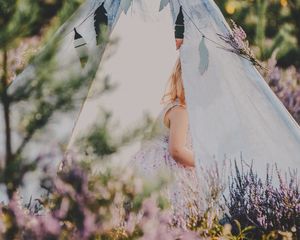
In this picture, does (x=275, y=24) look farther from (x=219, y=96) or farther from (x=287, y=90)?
(x=219, y=96)

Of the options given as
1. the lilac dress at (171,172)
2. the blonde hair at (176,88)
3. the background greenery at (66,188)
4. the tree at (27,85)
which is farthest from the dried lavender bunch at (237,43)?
the tree at (27,85)

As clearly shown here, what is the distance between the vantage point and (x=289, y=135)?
3.94 metres

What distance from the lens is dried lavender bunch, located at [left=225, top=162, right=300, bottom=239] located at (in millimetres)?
3492

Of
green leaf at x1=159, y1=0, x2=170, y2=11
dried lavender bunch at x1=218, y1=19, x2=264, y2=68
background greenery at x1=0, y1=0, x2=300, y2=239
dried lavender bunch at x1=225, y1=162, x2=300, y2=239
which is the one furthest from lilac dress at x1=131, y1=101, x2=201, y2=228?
green leaf at x1=159, y1=0, x2=170, y2=11

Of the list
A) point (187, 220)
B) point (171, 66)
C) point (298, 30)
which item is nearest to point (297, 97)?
point (298, 30)

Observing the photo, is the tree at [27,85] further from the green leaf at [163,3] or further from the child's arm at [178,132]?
the green leaf at [163,3]

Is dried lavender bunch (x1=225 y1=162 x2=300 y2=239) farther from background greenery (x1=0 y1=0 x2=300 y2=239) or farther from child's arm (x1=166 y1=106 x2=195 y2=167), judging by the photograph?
child's arm (x1=166 y1=106 x2=195 y2=167)

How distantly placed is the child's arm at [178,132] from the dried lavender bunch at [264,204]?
1.40 ft

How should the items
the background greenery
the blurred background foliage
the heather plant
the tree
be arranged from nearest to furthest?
1. the background greenery
2. the tree
3. the heather plant
4. the blurred background foliage

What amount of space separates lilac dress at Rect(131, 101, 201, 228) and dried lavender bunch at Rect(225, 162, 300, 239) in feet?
0.78

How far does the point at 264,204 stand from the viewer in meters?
3.56

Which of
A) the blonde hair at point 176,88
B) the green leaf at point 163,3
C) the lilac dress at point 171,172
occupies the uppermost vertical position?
the green leaf at point 163,3

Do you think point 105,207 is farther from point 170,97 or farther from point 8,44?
point 170,97

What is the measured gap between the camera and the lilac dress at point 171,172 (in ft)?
11.7
